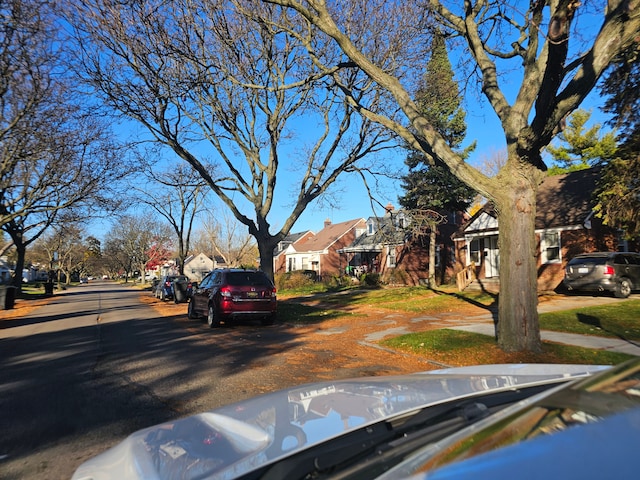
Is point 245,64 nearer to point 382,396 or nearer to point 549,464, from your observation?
point 382,396

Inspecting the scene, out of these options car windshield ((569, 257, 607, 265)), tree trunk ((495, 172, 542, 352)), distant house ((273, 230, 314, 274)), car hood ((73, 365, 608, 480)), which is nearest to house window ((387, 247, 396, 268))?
car windshield ((569, 257, 607, 265))

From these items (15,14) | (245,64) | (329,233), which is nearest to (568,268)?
(245,64)

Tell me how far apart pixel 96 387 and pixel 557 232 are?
19.9 meters

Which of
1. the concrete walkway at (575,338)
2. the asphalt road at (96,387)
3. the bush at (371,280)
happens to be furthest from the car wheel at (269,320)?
the bush at (371,280)

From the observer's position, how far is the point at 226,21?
13227mm

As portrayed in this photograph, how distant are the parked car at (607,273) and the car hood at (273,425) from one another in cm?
1542

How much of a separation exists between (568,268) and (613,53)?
11985mm

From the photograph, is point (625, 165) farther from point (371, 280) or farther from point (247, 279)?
point (371, 280)

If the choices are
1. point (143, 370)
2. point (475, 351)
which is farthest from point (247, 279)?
point (475, 351)

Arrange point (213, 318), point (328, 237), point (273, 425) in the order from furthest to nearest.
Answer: point (328, 237) < point (213, 318) < point (273, 425)

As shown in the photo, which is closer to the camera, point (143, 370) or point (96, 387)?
point (96, 387)

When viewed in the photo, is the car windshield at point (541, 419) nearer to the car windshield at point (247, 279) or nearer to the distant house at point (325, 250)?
the car windshield at point (247, 279)

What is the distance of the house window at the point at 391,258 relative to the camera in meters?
33.6

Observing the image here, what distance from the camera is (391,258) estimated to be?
112ft
